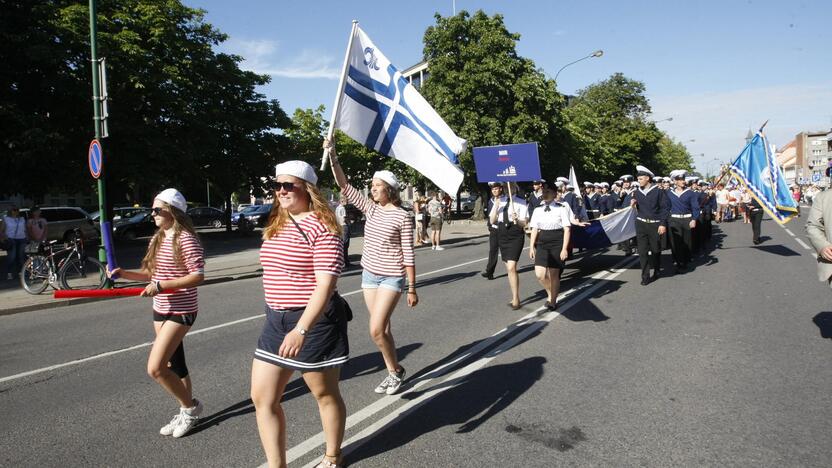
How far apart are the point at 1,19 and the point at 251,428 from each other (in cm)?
2091

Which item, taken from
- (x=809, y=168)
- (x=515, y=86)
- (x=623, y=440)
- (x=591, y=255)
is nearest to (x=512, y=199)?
(x=623, y=440)

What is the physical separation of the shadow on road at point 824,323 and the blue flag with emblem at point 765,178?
5083 mm

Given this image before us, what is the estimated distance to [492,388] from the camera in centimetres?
478

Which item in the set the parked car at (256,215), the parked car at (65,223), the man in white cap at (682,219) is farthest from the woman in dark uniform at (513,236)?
the parked car at (256,215)

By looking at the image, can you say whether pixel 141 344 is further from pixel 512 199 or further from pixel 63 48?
pixel 63 48

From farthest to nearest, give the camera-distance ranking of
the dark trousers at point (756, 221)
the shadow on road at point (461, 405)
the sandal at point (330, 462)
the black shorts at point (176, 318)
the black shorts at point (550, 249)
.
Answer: the dark trousers at point (756, 221), the black shorts at point (550, 249), the black shorts at point (176, 318), the shadow on road at point (461, 405), the sandal at point (330, 462)

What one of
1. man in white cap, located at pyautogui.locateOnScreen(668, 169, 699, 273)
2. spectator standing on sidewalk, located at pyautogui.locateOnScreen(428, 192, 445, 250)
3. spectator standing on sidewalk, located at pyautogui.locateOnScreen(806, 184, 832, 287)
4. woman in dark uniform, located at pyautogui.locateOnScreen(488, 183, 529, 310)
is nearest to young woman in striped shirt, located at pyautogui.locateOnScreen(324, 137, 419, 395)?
woman in dark uniform, located at pyautogui.locateOnScreen(488, 183, 529, 310)

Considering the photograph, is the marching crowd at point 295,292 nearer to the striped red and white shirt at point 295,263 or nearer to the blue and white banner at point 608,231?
the striped red and white shirt at point 295,263

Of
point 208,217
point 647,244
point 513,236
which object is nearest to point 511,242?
point 513,236

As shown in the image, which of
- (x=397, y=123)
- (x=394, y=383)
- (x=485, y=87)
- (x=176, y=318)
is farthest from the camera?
(x=485, y=87)

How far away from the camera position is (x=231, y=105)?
27.3m

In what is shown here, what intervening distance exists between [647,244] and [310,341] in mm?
9002

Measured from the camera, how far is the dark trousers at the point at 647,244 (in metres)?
10.3

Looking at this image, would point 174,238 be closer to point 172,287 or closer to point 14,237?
point 172,287
